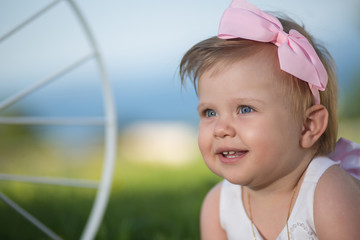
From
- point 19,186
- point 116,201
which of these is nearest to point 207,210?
point 116,201

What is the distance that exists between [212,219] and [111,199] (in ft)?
4.94

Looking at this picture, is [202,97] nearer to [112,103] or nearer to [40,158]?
[112,103]

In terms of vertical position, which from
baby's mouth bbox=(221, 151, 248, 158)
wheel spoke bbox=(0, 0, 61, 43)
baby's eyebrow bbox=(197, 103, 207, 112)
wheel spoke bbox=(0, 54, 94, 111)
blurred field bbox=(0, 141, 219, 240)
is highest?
wheel spoke bbox=(0, 0, 61, 43)

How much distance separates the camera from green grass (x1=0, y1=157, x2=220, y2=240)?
234cm

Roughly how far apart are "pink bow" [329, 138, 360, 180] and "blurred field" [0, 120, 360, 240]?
1.66 ft

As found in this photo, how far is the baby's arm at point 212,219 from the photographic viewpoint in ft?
5.20

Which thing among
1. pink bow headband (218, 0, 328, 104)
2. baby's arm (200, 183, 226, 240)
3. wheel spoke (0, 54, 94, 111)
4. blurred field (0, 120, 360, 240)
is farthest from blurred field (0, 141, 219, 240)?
pink bow headband (218, 0, 328, 104)

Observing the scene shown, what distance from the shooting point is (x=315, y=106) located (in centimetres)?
133

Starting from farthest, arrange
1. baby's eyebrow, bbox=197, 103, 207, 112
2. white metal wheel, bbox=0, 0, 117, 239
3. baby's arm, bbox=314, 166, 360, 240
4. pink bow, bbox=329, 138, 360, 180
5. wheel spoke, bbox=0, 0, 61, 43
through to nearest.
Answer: white metal wheel, bbox=0, 0, 117, 239, wheel spoke, bbox=0, 0, 61, 43, pink bow, bbox=329, 138, 360, 180, baby's eyebrow, bbox=197, 103, 207, 112, baby's arm, bbox=314, 166, 360, 240

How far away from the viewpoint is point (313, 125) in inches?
52.9

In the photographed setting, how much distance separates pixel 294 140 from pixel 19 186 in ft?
7.73

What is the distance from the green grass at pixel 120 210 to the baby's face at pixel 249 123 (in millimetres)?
1037

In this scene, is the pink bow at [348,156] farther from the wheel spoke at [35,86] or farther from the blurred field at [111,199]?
the wheel spoke at [35,86]

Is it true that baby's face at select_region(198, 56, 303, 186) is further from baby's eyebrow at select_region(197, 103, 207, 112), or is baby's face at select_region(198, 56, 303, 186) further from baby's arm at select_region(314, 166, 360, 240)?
baby's arm at select_region(314, 166, 360, 240)
